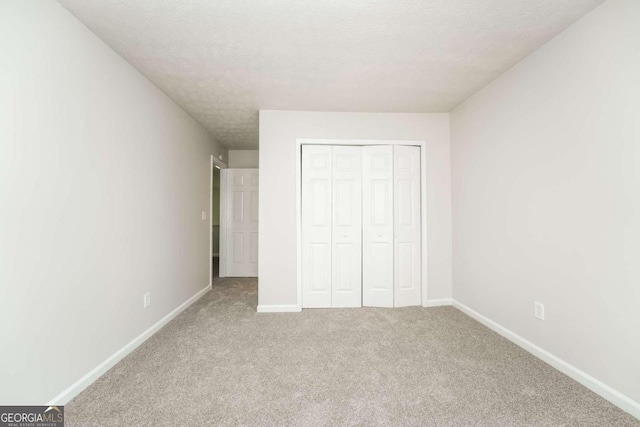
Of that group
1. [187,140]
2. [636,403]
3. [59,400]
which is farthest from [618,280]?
[187,140]

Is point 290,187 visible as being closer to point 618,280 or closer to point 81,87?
point 81,87

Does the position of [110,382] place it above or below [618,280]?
below

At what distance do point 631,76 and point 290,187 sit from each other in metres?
2.76

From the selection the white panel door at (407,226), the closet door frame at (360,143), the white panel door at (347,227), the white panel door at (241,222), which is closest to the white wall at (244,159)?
the white panel door at (241,222)

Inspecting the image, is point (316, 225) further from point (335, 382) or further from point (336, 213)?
point (335, 382)

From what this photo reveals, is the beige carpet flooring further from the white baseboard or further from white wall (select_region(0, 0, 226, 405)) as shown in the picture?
the white baseboard

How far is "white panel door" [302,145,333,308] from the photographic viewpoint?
328cm

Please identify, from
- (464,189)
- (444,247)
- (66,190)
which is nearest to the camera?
(66,190)

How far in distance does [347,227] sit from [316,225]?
39 cm

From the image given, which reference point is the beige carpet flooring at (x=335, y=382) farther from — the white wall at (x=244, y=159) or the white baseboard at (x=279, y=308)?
the white wall at (x=244, y=159)

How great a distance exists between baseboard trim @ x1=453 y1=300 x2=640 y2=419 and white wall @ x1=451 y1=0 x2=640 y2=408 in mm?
33

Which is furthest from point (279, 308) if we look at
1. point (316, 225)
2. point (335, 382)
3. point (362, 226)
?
point (335, 382)

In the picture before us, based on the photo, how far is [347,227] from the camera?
10.9 feet

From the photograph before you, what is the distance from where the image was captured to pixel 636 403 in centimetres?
150
